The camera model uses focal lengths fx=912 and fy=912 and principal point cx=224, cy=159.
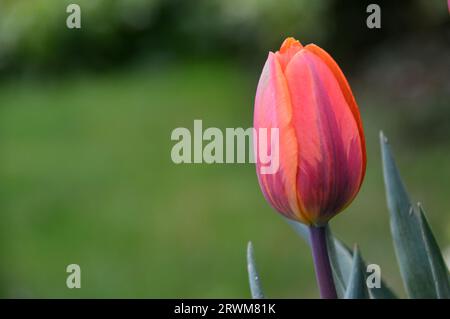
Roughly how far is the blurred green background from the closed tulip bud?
1.27 metres

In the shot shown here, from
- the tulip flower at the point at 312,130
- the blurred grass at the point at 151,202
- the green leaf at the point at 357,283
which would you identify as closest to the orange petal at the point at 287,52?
the tulip flower at the point at 312,130

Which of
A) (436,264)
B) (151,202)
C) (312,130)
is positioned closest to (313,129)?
(312,130)

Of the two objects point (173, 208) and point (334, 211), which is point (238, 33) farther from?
point (334, 211)

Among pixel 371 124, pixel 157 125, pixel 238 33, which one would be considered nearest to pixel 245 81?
pixel 238 33

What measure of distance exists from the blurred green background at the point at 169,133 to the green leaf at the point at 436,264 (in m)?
1.21

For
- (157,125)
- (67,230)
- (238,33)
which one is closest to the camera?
(67,230)

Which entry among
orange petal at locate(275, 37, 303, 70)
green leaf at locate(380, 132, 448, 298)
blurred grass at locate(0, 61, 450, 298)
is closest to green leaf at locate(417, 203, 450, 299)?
green leaf at locate(380, 132, 448, 298)

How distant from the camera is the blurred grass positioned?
2.05 meters

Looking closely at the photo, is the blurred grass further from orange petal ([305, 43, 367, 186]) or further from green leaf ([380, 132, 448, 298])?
orange petal ([305, 43, 367, 186])

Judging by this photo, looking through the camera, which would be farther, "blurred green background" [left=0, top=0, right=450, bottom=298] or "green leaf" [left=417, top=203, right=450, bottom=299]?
"blurred green background" [left=0, top=0, right=450, bottom=298]

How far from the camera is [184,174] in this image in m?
2.55

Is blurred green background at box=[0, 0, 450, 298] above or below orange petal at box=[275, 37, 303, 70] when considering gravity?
above

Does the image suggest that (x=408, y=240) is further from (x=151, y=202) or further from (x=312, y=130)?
(x=151, y=202)
